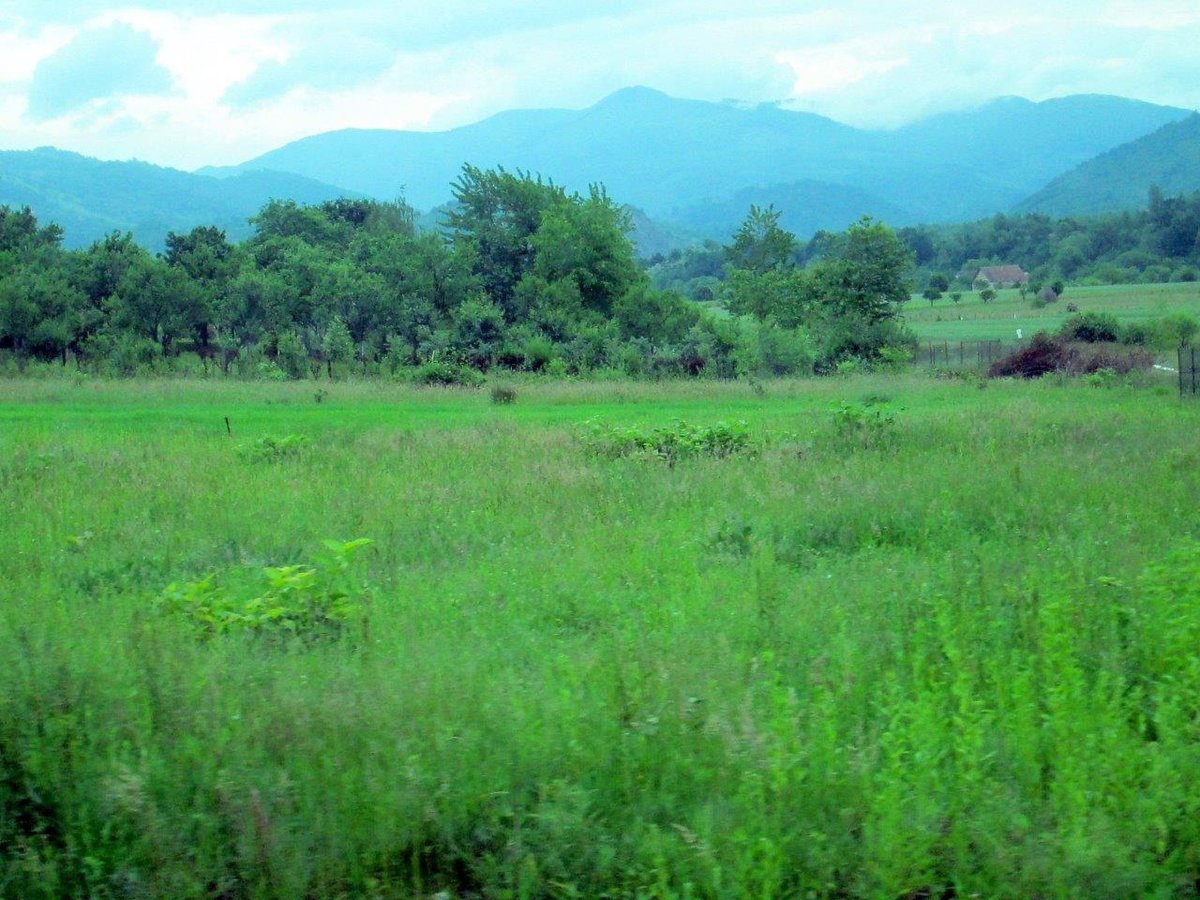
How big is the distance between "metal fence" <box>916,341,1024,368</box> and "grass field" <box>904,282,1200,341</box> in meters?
15.7

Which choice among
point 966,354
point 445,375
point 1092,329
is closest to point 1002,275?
point 1092,329

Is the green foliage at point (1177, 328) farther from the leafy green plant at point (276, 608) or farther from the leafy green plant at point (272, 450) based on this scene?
the leafy green plant at point (276, 608)

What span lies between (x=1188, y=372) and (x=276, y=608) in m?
25.8

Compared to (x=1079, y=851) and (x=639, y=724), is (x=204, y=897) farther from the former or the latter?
(x=1079, y=851)

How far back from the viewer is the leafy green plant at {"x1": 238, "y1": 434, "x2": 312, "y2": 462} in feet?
53.2

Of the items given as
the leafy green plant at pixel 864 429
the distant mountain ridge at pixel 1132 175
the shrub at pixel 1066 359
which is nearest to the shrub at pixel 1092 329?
the shrub at pixel 1066 359

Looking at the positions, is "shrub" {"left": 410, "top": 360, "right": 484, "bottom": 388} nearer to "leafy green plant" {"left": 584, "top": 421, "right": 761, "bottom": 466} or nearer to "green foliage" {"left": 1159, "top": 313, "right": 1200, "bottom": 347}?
"leafy green plant" {"left": 584, "top": 421, "right": 761, "bottom": 466}

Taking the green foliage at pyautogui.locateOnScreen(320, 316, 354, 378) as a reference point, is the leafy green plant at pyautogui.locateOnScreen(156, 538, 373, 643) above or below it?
below

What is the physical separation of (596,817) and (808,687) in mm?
1774

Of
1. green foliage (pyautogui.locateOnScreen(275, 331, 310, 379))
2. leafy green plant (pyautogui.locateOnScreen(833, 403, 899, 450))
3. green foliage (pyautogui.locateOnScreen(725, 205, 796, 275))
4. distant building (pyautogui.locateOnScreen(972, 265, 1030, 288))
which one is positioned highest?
green foliage (pyautogui.locateOnScreen(725, 205, 796, 275))

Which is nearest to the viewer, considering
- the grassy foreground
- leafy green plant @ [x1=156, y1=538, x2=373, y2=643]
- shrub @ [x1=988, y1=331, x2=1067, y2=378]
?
the grassy foreground

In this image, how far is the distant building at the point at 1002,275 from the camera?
103 metres

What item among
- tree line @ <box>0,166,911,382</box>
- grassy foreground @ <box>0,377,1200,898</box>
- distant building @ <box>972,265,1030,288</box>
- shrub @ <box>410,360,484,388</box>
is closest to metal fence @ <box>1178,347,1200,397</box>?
tree line @ <box>0,166,911,382</box>

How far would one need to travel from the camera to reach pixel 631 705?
527 cm
